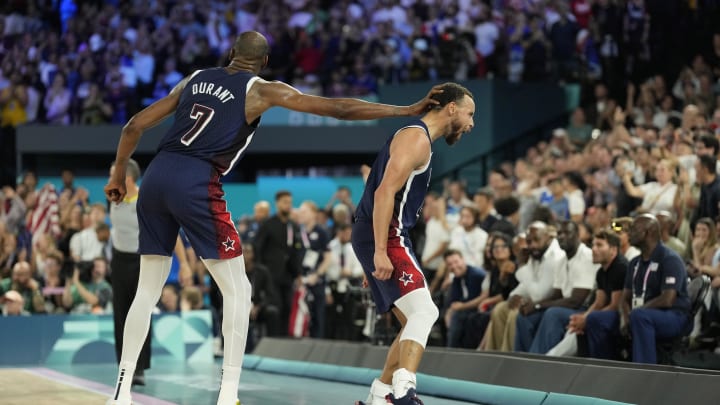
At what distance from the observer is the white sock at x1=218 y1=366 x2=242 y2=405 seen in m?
6.01

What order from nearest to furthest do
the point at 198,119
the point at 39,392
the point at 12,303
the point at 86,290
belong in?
the point at 198,119 < the point at 39,392 < the point at 12,303 < the point at 86,290

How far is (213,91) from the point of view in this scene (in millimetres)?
5980

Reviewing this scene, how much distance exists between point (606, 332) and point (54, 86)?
13.0 meters

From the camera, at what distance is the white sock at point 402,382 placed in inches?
233

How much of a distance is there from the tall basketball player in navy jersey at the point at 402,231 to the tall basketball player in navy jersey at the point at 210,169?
0.14 metres

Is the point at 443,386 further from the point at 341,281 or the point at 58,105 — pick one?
the point at 58,105

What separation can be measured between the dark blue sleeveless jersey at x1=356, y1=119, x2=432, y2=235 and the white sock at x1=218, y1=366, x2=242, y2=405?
106 centimetres

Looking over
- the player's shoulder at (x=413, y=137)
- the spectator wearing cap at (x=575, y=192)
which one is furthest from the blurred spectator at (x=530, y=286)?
the player's shoulder at (x=413, y=137)

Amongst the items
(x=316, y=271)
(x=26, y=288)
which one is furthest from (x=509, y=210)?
(x=26, y=288)

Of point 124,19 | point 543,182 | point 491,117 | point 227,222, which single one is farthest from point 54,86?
point 227,222

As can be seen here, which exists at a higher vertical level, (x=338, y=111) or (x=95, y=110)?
(x=95, y=110)

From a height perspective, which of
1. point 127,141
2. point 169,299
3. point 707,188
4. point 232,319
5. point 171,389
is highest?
point 127,141

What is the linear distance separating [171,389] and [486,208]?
5.08 meters

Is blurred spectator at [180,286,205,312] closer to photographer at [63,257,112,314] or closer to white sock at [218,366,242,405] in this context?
photographer at [63,257,112,314]
